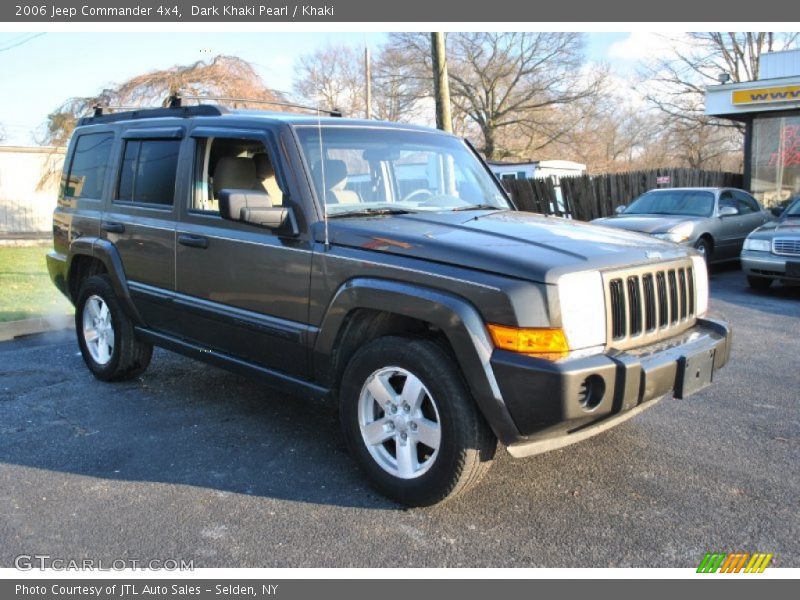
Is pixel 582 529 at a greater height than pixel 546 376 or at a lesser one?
lesser

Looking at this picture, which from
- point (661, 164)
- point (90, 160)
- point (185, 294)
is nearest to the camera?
point (185, 294)

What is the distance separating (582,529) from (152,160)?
12.3 feet

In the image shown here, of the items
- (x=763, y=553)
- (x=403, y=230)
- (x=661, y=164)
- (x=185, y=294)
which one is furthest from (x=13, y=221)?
(x=661, y=164)

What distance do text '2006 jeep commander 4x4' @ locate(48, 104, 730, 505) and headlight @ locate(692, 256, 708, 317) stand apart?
2cm

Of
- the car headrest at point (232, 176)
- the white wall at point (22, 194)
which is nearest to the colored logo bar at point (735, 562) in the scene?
the car headrest at point (232, 176)

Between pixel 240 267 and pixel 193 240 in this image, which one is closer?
pixel 240 267

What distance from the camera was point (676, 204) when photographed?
1251 centimetres

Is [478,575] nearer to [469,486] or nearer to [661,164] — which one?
[469,486]

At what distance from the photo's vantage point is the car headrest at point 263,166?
4437 millimetres

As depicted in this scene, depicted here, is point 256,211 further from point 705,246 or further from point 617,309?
point 705,246

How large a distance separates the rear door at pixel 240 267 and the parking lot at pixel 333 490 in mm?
648

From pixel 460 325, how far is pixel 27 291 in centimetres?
869

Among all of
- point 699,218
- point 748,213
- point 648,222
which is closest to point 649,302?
point 648,222

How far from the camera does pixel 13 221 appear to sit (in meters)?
24.5
